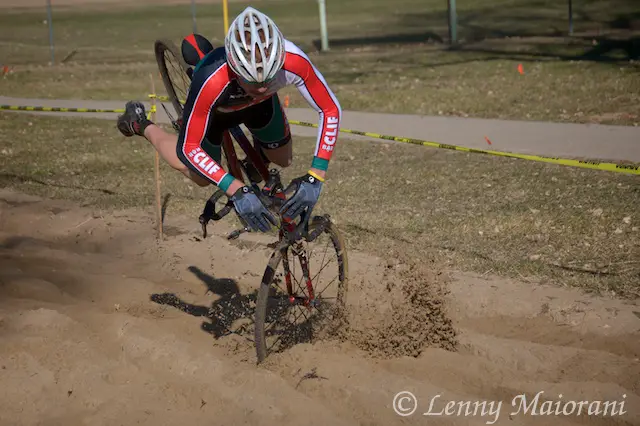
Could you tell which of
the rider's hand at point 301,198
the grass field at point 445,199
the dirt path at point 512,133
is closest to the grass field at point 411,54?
the dirt path at point 512,133

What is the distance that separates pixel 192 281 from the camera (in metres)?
7.86

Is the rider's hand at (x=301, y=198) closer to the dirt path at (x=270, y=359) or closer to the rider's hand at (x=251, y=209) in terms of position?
the rider's hand at (x=251, y=209)

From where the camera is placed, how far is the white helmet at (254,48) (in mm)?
5328

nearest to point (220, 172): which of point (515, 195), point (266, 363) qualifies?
point (266, 363)

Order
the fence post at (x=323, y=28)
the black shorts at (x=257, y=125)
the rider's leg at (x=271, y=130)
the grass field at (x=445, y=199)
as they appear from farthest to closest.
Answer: the fence post at (x=323, y=28) < the grass field at (x=445, y=199) < the rider's leg at (x=271, y=130) < the black shorts at (x=257, y=125)

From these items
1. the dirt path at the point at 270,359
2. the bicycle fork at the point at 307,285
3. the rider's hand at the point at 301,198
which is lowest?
the dirt path at the point at 270,359

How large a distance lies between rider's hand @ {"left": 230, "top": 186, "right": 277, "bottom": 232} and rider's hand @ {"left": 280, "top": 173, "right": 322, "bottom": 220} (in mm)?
160

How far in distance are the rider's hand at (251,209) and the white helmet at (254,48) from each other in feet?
2.25

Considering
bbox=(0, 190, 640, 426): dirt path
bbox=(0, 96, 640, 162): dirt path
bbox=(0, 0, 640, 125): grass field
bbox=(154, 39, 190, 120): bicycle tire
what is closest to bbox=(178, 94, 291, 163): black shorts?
bbox=(154, 39, 190, 120): bicycle tire

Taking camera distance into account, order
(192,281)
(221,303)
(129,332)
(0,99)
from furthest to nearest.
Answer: (0,99)
(192,281)
(221,303)
(129,332)

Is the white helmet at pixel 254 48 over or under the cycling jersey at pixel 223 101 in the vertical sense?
over

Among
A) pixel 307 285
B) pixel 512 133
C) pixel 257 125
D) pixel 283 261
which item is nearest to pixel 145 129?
→ pixel 257 125

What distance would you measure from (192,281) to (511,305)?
9.06 feet

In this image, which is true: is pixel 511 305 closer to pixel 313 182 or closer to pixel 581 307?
pixel 581 307
